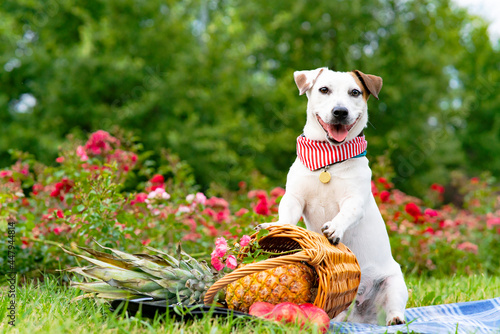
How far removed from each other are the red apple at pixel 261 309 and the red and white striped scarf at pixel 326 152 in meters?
0.79

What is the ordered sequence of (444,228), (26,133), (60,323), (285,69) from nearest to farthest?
1. (60,323)
2. (444,228)
3. (26,133)
4. (285,69)

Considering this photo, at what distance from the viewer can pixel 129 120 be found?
9.49m

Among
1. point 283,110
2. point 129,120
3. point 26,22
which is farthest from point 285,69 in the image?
point 26,22

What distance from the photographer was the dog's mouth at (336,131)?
103 inches

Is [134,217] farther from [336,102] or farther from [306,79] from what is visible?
[336,102]

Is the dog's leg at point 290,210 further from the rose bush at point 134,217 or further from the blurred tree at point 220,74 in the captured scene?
the blurred tree at point 220,74

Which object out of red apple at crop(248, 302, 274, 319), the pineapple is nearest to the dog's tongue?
the pineapple

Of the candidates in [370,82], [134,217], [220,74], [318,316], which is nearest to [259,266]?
[318,316]

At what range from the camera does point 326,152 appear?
2656mm

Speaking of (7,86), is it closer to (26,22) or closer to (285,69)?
(26,22)

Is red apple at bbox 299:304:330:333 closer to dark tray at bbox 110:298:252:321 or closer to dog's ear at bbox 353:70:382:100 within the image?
dark tray at bbox 110:298:252:321

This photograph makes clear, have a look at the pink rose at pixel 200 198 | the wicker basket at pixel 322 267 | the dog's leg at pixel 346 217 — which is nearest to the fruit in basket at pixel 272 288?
the wicker basket at pixel 322 267

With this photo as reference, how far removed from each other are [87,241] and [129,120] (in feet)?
19.9

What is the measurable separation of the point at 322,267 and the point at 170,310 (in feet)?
2.44
